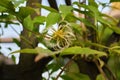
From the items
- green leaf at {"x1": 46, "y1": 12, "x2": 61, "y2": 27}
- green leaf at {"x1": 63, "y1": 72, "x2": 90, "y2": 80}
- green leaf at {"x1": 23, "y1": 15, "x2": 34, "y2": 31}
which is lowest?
green leaf at {"x1": 63, "y1": 72, "x2": 90, "y2": 80}

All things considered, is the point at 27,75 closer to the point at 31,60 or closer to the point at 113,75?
the point at 31,60

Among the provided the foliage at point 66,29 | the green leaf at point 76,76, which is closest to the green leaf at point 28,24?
the foliage at point 66,29

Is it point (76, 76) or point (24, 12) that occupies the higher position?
point (24, 12)

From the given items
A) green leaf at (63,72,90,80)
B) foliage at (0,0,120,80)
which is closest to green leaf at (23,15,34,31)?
foliage at (0,0,120,80)

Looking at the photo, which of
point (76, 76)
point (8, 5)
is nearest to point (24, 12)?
point (8, 5)

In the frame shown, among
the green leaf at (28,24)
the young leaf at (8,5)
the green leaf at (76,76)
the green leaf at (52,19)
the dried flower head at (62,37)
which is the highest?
the young leaf at (8,5)

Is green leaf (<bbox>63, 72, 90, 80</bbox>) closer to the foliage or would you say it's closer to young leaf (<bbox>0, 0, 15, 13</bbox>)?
the foliage

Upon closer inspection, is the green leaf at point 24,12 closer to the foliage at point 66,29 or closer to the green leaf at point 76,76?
the foliage at point 66,29

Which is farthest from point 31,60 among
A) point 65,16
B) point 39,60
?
point 65,16

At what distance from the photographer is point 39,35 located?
0.37 meters

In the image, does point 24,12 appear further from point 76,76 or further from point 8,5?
point 76,76

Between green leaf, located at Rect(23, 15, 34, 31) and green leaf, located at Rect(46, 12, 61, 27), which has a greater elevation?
green leaf, located at Rect(46, 12, 61, 27)

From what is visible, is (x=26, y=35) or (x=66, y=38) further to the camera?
(x=26, y=35)

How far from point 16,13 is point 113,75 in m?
0.17
